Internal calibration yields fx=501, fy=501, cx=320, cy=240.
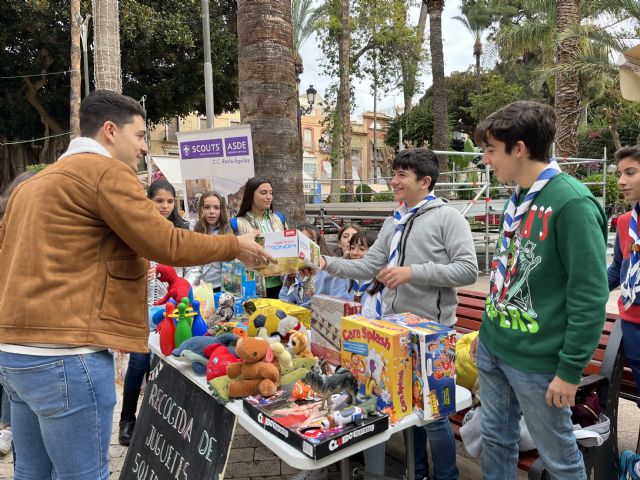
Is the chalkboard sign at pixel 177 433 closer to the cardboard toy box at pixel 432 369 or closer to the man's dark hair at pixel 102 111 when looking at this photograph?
the cardboard toy box at pixel 432 369

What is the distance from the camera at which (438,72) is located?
1431 cm

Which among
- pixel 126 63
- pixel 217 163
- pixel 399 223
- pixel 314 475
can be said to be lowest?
pixel 314 475

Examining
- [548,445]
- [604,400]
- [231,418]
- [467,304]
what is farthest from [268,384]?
[467,304]

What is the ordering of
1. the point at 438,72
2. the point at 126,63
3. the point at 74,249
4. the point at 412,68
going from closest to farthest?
1. the point at 74,249
2. the point at 438,72
3. the point at 126,63
4. the point at 412,68

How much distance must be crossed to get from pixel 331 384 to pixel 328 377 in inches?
1.3

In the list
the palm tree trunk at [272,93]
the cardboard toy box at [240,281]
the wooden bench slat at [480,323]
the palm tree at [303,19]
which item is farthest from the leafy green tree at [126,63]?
the wooden bench slat at [480,323]

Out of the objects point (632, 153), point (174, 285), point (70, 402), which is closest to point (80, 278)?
point (70, 402)

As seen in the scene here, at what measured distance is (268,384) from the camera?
2.02 m

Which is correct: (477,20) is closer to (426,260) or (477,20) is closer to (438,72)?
(438,72)

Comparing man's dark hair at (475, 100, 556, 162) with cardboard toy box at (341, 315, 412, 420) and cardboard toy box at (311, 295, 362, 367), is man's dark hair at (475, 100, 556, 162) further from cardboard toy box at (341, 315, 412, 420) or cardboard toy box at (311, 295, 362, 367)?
cardboard toy box at (311, 295, 362, 367)

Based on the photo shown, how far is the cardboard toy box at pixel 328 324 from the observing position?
2250 millimetres

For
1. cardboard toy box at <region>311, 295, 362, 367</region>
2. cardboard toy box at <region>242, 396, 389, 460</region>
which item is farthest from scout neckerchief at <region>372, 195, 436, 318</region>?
cardboard toy box at <region>242, 396, 389, 460</region>

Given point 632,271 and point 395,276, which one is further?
point 632,271

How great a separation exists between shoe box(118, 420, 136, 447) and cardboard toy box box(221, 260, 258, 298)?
3.82 feet
